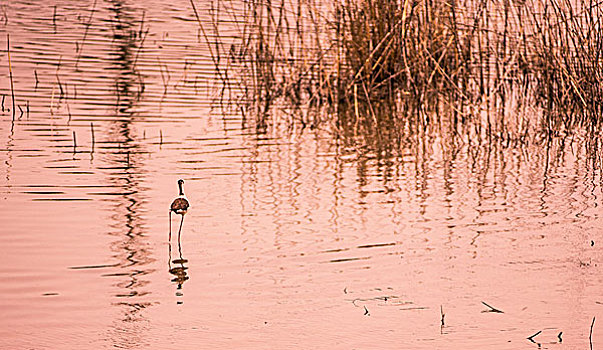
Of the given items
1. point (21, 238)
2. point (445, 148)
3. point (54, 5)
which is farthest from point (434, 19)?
point (54, 5)

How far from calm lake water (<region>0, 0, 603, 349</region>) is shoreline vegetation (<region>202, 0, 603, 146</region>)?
0.54m

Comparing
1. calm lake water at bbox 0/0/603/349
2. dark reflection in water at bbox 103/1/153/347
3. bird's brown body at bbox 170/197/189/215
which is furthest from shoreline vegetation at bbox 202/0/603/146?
bird's brown body at bbox 170/197/189/215

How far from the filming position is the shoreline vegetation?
25.4 feet

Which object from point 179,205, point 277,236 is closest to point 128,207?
point 179,205

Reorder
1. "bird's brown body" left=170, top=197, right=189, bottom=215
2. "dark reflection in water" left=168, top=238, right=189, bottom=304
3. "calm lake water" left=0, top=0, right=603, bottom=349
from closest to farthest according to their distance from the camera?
1. "calm lake water" left=0, top=0, right=603, bottom=349
2. "dark reflection in water" left=168, top=238, right=189, bottom=304
3. "bird's brown body" left=170, top=197, right=189, bottom=215

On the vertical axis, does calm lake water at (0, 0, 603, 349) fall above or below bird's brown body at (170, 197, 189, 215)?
below

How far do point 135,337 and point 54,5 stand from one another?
37.1ft

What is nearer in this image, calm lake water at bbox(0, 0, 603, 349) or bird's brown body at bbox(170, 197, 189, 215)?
calm lake water at bbox(0, 0, 603, 349)

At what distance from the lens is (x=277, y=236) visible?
454 centimetres

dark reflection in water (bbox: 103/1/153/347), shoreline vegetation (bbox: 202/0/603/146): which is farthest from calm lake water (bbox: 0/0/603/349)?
shoreline vegetation (bbox: 202/0/603/146)

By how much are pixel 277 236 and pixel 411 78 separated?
13.2ft

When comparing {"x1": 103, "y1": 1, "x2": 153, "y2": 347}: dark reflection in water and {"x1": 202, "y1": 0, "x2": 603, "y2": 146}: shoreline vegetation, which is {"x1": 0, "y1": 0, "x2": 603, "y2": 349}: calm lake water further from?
{"x1": 202, "y1": 0, "x2": 603, "y2": 146}: shoreline vegetation

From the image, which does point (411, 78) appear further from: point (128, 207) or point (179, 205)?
point (179, 205)

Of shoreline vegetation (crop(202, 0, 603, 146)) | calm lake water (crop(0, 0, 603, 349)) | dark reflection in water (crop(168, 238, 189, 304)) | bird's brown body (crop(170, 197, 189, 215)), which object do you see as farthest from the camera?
shoreline vegetation (crop(202, 0, 603, 146))
